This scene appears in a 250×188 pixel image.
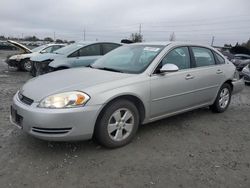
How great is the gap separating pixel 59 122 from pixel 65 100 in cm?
29

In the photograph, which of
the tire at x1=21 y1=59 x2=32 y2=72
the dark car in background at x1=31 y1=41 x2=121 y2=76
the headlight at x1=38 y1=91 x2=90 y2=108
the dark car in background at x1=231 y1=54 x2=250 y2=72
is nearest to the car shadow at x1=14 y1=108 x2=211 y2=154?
the headlight at x1=38 y1=91 x2=90 y2=108

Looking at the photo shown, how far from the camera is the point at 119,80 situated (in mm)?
4051

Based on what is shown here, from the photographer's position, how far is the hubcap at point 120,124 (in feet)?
13.0

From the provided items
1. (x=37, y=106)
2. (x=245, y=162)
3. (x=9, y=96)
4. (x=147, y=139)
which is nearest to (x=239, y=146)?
(x=245, y=162)

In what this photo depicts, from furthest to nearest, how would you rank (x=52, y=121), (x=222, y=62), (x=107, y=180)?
(x=222, y=62)
(x=52, y=121)
(x=107, y=180)

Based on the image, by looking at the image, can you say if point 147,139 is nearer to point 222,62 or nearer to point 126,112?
point 126,112

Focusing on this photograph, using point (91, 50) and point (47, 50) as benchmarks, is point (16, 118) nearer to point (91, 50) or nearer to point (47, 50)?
point (91, 50)

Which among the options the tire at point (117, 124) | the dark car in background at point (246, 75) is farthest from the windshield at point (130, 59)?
the dark car in background at point (246, 75)

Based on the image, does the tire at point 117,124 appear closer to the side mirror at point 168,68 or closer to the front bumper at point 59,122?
the front bumper at point 59,122

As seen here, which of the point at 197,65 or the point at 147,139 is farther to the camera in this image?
the point at 197,65

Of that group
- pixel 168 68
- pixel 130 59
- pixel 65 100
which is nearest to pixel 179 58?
pixel 168 68

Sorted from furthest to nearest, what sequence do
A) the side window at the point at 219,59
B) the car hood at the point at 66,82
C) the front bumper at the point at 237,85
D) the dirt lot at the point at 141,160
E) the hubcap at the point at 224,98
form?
the front bumper at the point at 237,85 < the hubcap at the point at 224,98 < the side window at the point at 219,59 < the car hood at the point at 66,82 < the dirt lot at the point at 141,160

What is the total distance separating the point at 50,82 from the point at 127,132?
1.31 m

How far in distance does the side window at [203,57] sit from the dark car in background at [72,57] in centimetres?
441
